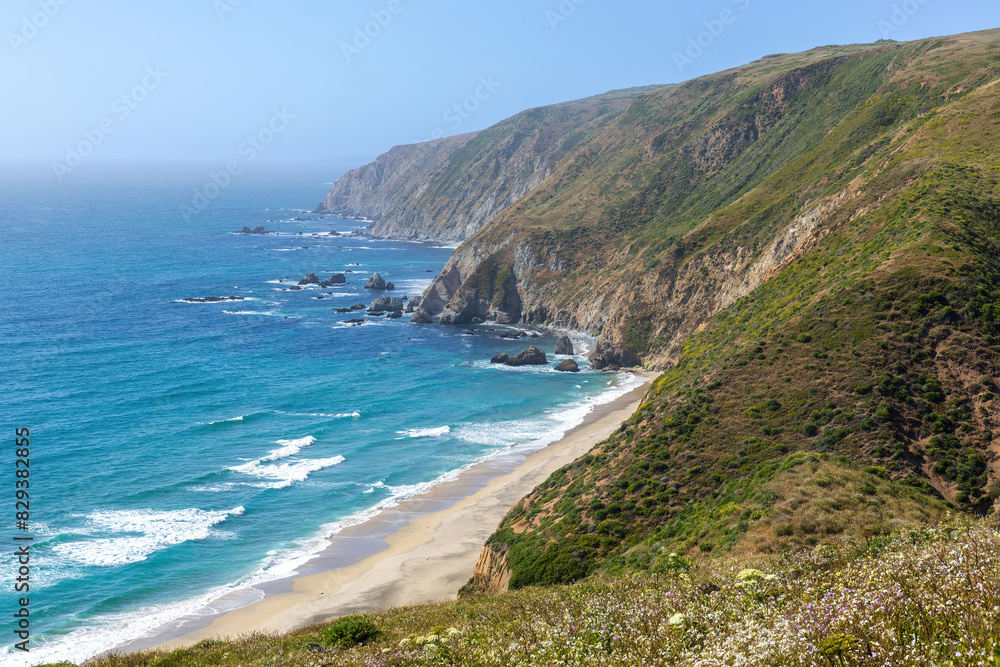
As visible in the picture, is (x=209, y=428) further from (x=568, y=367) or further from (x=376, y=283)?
(x=376, y=283)

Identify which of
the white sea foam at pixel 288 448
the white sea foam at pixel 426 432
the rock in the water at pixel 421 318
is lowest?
the white sea foam at pixel 426 432

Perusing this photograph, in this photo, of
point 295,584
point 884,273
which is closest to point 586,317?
point 884,273

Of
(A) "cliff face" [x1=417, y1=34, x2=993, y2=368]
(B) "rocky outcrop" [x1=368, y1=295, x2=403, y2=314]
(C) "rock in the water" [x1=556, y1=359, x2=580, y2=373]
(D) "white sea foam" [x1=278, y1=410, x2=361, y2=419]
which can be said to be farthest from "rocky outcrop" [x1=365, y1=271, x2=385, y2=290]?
(D) "white sea foam" [x1=278, y1=410, x2=361, y2=419]

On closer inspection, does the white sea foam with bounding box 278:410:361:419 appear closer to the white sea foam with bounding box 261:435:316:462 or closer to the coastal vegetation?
the white sea foam with bounding box 261:435:316:462

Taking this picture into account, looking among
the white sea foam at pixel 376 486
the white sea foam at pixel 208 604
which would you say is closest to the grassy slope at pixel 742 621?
the white sea foam at pixel 208 604

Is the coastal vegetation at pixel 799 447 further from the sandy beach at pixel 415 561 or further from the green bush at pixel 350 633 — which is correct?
the sandy beach at pixel 415 561
